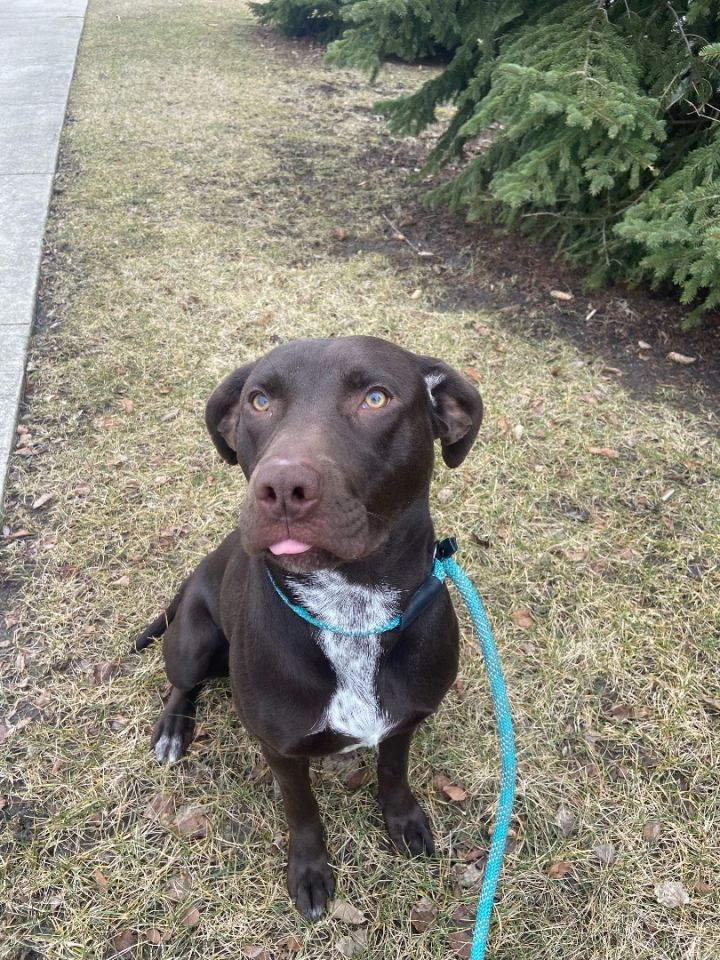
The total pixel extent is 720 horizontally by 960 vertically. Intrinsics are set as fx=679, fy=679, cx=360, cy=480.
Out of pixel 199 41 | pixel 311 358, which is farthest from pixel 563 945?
pixel 199 41

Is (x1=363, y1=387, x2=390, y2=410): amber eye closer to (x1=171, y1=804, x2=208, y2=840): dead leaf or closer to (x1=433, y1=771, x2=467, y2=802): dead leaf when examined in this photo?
(x1=433, y1=771, x2=467, y2=802): dead leaf

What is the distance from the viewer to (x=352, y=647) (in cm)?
198

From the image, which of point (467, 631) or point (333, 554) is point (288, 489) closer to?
point (333, 554)

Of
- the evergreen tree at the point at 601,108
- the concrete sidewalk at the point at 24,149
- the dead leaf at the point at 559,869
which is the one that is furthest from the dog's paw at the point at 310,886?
the evergreen tree at the point at 601,108

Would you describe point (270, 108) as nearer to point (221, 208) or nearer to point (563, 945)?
point (221, 208)

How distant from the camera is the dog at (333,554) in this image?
160 cm

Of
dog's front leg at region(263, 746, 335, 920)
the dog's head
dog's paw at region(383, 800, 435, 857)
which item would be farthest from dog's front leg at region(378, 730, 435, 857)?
the dog's head

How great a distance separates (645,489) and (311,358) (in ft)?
8.87

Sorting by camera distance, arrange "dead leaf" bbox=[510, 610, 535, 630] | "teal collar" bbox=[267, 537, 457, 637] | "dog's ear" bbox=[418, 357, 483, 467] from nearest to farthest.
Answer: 1. "teal collar" bbox=[267, 537, 457, 637]
2. "dog's ear" bbox=[418, 357, 483, 467]
3. "dead leaf" bbox=[510, 610, 535, 630]

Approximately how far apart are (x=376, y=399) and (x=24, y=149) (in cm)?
785

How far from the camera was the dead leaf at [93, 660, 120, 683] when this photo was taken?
3.05 metres

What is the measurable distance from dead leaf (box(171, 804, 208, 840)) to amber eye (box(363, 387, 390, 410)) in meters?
1.81

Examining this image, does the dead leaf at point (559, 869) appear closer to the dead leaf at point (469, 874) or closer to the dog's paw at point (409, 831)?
the dead leaf at point (469, 874)

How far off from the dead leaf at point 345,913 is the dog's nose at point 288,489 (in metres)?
1.67
